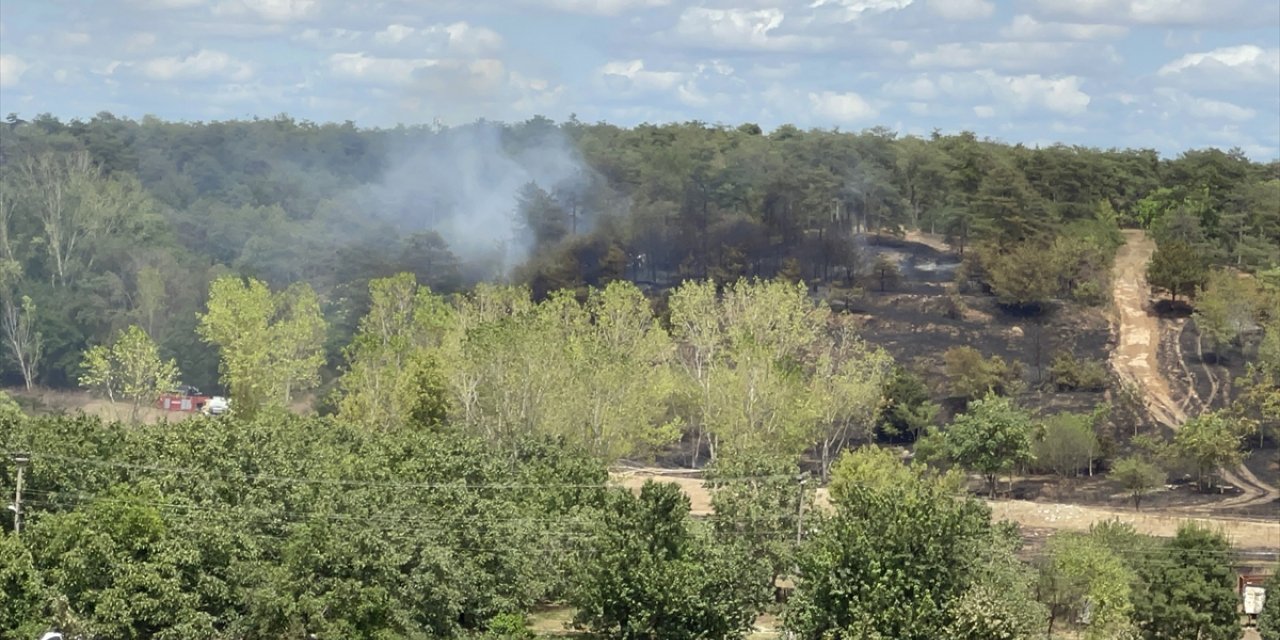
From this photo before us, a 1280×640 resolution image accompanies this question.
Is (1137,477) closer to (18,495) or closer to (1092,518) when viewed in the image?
(1092,518)

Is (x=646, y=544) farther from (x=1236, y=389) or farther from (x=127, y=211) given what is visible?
(x=127, y=211)

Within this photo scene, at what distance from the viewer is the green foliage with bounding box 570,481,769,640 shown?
42.6 meters

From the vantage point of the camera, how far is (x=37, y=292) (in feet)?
347

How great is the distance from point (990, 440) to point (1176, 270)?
26.6 metres

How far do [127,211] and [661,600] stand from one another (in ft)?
262

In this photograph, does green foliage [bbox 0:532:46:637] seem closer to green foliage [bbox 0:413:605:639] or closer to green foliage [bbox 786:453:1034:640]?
green foliage [bbox 0:413:605:639]

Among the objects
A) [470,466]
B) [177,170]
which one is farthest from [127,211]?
[470,466]

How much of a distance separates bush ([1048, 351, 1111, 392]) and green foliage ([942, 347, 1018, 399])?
1870 mm

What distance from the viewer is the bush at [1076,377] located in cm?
8194

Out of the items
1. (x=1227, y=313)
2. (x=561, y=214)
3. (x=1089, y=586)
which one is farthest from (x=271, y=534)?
(x=561, y=214)

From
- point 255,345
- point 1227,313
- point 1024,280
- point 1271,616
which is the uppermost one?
point 1024,280

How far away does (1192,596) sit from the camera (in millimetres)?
46969

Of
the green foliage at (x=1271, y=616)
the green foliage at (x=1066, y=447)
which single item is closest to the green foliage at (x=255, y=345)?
the green foliage at (x=1066, y=447)

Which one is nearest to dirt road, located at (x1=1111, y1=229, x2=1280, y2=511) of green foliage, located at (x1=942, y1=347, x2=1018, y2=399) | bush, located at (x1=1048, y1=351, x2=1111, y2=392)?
bush, located at (x1=1048, y1=351, x2=1111, y2=392)
